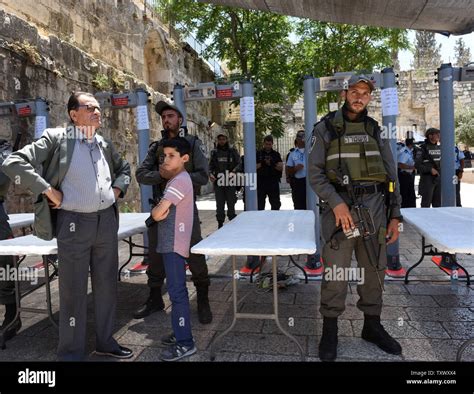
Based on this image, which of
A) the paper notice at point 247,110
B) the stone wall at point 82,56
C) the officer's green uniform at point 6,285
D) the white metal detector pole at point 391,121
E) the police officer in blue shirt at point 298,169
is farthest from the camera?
the police officer in blue shirt at point 298,169

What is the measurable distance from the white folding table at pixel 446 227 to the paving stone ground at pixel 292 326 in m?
0.55

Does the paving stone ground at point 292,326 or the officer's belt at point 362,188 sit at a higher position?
the officer's belt at point 362,188

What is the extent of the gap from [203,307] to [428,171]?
15.5ft

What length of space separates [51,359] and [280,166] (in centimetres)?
536

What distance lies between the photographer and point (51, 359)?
10.0 ft

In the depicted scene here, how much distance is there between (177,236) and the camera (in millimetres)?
2959

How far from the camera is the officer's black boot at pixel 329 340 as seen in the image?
288 centimetres

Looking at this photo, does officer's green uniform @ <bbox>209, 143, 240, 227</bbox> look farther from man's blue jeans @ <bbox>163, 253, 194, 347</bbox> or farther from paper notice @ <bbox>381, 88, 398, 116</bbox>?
man's blue jeans @ <bbox>163, 253, 194, 347</bbox>

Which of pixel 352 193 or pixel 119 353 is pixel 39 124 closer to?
pixel 119 353

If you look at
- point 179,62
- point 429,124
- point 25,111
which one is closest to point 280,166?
point 25,111

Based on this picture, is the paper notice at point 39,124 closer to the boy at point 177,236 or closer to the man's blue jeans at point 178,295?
the boy at point 177,236

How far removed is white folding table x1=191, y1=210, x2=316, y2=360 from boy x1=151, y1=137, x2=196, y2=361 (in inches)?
7.2

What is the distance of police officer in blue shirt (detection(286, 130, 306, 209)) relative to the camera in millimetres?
7188

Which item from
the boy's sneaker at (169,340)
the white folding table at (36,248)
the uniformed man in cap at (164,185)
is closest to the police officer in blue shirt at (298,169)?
the uniformed man in cap at (164,185)
